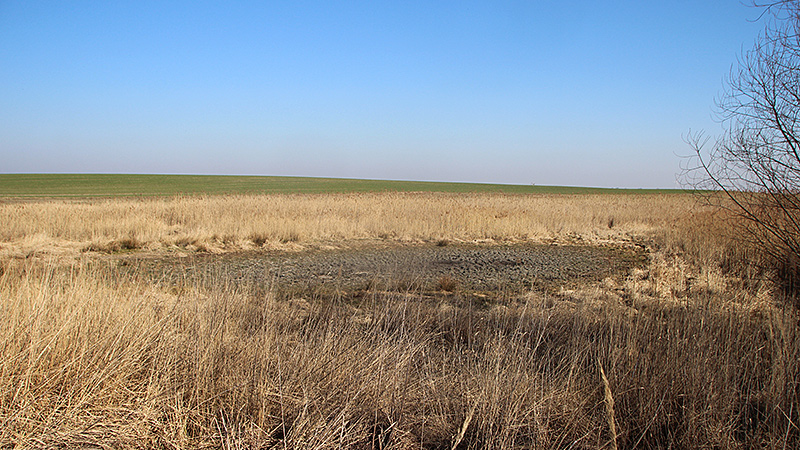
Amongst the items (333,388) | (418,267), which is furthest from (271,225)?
(333,388)

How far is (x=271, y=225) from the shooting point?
552 inches

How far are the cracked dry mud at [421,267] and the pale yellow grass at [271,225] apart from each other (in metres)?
1.50

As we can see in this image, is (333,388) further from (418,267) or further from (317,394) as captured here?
(418,267)

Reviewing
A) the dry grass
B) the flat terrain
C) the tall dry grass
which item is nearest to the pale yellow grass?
the flat terrain

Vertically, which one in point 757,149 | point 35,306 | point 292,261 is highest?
point 757,149

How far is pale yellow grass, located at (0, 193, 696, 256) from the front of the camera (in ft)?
39.7

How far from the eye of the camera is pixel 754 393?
3.17 metres

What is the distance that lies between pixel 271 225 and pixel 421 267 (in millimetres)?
6373

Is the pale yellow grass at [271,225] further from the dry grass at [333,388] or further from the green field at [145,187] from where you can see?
the green field at [145,187]

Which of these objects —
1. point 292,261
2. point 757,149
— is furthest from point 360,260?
point 757,149

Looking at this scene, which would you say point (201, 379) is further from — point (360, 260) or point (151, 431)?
point (360, 260)

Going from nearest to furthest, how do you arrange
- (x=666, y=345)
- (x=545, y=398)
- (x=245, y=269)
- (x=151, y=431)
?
1. (x=151, y=431)
2. (x=545, y=398)
3. (x=666, y=345)
4. (x=245, y=269)

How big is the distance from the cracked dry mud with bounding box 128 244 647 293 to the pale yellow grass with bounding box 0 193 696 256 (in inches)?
58.9

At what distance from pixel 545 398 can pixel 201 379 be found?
7.14ft
